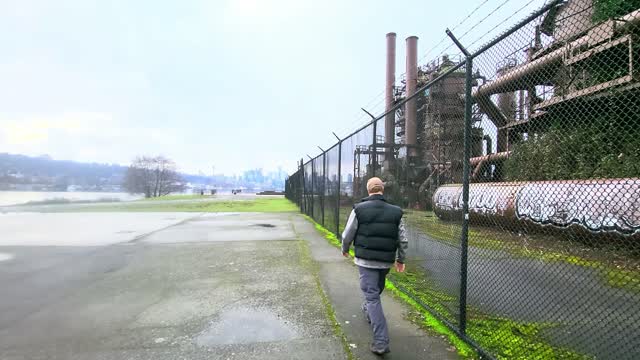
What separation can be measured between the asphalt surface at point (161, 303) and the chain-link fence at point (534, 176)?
1679mm

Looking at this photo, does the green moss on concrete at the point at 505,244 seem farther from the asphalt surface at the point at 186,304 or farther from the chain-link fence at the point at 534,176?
the asphalt surface at the point at 186,304

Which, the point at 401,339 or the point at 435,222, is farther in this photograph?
the point at 435,222

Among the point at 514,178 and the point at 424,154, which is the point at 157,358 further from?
the point at 424,154

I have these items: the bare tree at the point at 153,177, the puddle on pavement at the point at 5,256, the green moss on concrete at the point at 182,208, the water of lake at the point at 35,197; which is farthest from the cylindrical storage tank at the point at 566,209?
the bare tree at the point at 153,177

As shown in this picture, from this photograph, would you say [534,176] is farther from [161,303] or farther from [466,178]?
[161,303]

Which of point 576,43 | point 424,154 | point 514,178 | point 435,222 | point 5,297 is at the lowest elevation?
point 5,297

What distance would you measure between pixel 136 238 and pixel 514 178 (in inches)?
406

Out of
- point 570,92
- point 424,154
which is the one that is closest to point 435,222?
point 424,154

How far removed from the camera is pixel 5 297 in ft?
18.9

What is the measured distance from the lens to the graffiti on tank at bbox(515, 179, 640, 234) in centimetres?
544

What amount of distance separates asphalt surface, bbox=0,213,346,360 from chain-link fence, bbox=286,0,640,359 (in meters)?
1.68

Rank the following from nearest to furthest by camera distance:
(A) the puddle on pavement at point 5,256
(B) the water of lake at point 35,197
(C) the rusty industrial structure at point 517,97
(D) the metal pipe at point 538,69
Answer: (C) the rusty industrial structure at point 517,97 → (D) the metal pipe at point 538,69 → (A) the puddle on pavement at point 5,256 → (B) the water of lake at point 35,197

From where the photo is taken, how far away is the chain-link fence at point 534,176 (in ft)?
10.5

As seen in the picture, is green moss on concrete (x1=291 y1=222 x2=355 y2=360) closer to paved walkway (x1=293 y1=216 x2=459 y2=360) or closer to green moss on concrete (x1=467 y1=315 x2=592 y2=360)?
paved walkway (x1=293 y1=216 x2=459 y2=360)
